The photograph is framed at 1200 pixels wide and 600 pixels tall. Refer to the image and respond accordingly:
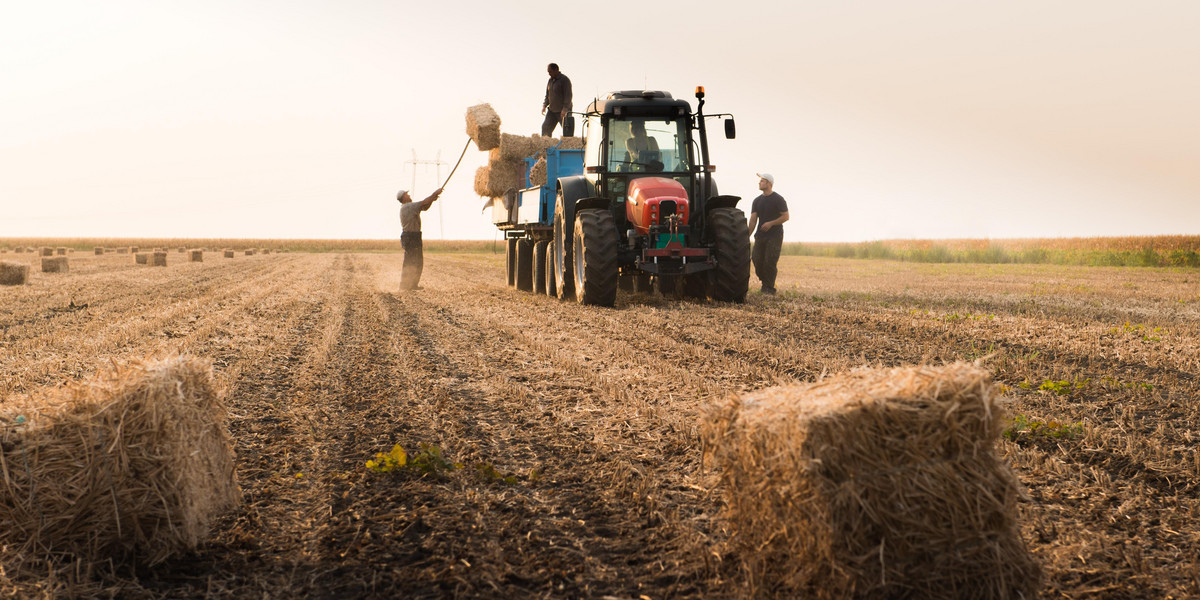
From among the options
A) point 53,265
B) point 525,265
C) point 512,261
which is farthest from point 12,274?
point 525,265

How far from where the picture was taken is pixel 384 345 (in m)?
8.30

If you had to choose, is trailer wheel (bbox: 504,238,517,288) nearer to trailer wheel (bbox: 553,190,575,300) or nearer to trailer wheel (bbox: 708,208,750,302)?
trailer wheel (bbox: 553,190,575,300)

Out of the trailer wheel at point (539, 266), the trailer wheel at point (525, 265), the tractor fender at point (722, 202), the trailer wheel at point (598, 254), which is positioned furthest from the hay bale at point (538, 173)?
the tractor fender at point (722, 202)

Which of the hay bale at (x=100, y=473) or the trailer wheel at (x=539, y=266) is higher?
the trailer wheel at (x=539, y=266)

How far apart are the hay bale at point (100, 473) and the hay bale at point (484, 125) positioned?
39.2ft

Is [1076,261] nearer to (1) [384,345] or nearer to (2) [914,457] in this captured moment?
(1) [384,345]

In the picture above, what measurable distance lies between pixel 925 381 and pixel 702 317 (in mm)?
7360

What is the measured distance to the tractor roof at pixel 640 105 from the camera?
1151cm

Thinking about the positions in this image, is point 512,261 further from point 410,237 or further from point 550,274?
point 550,274

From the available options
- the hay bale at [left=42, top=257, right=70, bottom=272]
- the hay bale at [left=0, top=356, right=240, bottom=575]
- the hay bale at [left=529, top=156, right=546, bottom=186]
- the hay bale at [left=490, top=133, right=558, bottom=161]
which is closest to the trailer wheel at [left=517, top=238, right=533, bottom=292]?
the hay bale at [left=529, top=156, right=546, bottom=186]

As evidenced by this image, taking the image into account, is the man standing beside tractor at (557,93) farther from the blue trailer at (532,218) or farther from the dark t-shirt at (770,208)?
the dark t-shirt at (770,208)

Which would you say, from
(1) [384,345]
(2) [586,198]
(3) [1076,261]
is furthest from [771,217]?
(3) [1076,261]

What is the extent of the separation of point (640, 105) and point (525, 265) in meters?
5.15

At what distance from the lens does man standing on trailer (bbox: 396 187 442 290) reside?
51.1 feet
